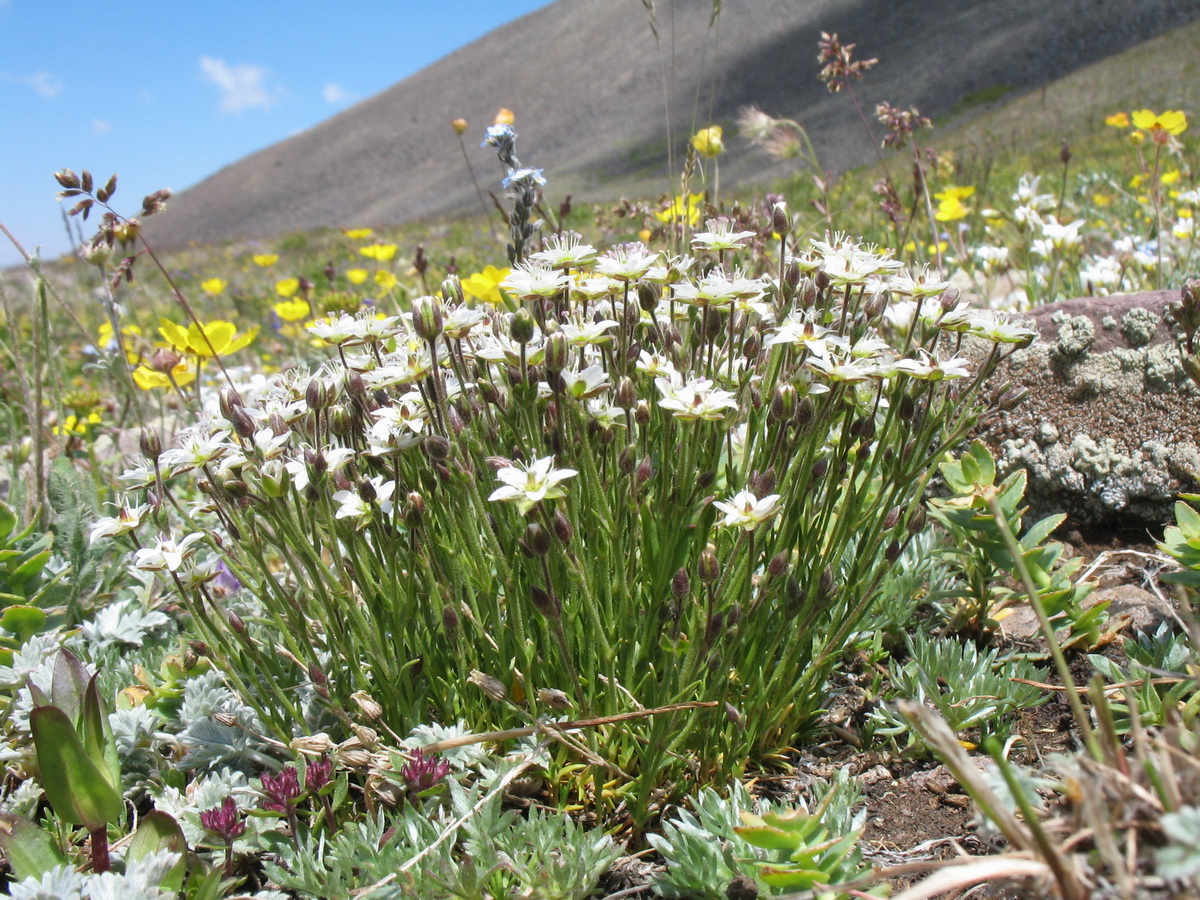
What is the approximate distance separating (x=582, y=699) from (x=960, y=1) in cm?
5188

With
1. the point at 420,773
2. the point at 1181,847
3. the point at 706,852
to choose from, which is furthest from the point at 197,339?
the point at 1181,847

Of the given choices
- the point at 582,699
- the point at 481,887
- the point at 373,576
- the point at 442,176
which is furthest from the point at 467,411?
the point at 442,176

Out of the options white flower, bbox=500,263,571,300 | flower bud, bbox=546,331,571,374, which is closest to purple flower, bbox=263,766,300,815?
flower bud, bbox=546,331,571,374

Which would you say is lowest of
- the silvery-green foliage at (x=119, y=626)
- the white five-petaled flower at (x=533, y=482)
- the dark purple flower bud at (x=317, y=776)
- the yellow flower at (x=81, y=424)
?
the dark purple flower bud at (x=317, y=776)

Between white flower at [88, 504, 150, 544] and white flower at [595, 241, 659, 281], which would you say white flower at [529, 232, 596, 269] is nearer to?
white flower at [595, 241, 659, 281]

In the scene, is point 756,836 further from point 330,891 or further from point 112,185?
point 112,185

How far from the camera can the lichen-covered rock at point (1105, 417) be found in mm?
2457

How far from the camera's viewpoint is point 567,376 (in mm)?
1498

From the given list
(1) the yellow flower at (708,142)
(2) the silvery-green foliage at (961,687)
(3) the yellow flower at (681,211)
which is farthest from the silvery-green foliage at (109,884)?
(1) the yellow flower at (708,142)

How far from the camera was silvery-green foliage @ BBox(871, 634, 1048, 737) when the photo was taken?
1838 millimetres

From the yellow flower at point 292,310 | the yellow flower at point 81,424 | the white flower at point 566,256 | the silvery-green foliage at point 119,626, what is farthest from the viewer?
the yellow flower at point 292,310

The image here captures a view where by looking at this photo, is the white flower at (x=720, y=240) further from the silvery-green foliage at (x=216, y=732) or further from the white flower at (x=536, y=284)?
the silvery-green foliage at (x=216, y=732)

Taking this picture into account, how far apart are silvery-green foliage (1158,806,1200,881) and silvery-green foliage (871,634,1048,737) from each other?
1.01 metres

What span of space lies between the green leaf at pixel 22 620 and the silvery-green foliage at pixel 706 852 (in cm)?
174
